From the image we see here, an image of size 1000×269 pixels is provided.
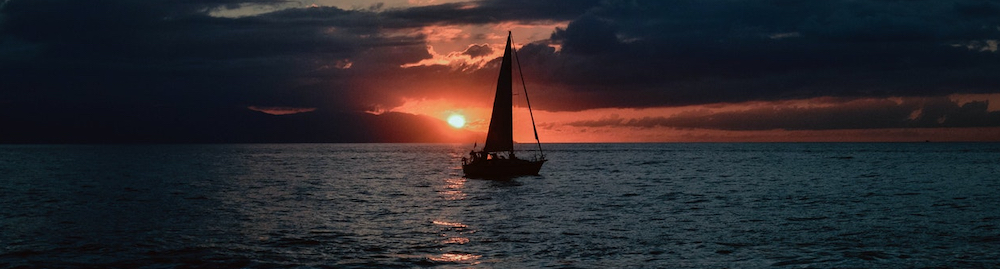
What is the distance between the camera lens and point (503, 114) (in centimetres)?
7988

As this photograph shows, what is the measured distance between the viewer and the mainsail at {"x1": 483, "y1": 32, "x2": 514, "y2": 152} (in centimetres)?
7869

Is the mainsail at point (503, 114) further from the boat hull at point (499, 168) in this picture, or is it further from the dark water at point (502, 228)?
the dark water at point (502, 228)

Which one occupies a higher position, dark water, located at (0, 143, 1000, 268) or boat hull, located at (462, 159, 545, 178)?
boat hull, located at (462, 159, 545, 178)

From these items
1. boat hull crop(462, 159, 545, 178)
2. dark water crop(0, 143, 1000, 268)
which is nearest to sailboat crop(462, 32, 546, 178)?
boat hull crop(462, 159, 545, 178)

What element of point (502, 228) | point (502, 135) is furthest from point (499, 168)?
point (502, 228)

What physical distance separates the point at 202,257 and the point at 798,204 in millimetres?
42826

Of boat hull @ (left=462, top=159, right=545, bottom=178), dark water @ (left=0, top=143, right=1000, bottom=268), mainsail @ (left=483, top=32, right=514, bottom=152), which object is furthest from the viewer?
boat hull @ (left=462, top=159, right=545, bottom=178)

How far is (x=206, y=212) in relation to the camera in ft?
165

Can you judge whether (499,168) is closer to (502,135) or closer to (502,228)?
(502,135)

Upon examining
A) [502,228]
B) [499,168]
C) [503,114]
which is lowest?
[502,228]

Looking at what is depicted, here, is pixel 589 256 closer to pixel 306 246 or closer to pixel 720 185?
pixel 306 246

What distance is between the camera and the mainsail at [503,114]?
258 feet

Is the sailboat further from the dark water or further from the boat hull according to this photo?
the dark water

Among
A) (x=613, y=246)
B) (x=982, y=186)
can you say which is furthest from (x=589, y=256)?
(x=982, y=186)
